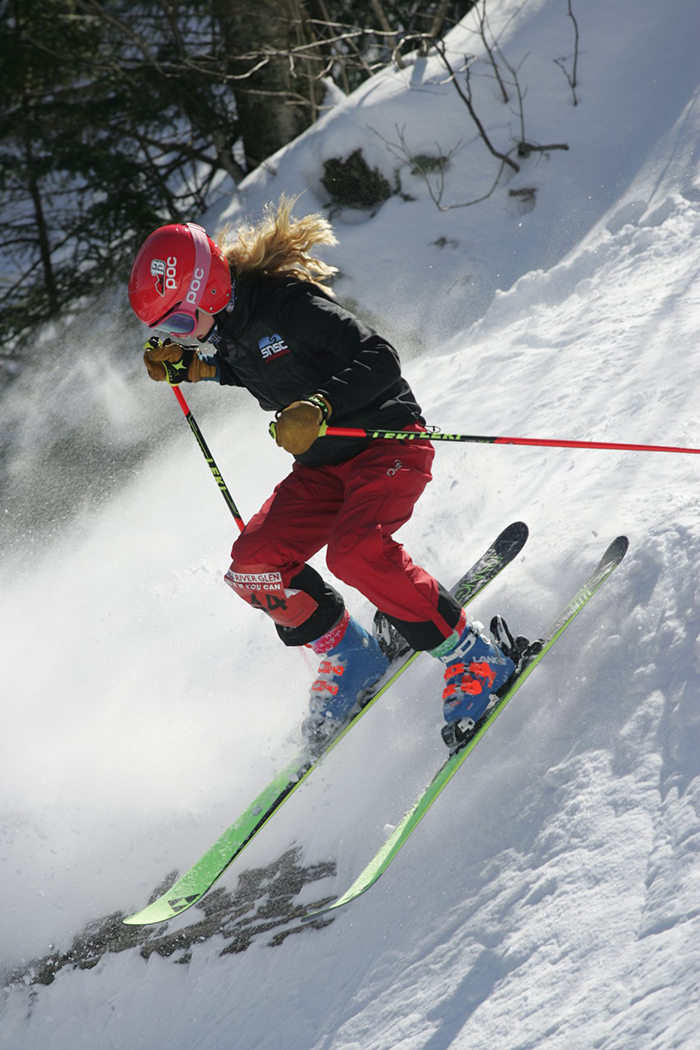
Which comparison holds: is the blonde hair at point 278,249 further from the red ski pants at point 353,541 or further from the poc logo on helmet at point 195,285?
the red ski pants at point 353,541

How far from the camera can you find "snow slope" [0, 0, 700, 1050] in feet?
8.27

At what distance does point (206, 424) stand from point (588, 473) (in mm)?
4054

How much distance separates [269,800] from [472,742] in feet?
2.76

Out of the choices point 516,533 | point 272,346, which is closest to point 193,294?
point 272,346

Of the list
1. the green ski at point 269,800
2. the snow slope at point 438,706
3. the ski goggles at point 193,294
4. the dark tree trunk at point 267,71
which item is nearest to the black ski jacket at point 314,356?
the ski goggles at point 193,294

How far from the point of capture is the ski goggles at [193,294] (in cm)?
306

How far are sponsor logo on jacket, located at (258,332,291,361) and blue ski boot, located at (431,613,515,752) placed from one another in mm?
1163

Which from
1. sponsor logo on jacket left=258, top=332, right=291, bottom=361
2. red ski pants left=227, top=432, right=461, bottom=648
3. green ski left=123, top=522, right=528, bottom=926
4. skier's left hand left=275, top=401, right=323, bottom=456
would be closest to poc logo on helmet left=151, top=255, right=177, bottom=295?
sponsor logo on jacket left=258, top=332, right=291, bottom=361

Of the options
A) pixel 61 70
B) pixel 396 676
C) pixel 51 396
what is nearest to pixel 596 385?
pixel 396 676

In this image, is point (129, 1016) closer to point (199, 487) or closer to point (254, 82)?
point (199, 487)

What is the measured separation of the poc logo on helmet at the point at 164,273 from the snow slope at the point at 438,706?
6.17 ft

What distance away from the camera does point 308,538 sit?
3.29 m

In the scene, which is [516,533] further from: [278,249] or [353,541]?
[278,249]

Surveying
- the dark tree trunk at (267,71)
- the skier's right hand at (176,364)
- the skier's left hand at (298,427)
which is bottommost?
the skier's left hand at (298,427)
